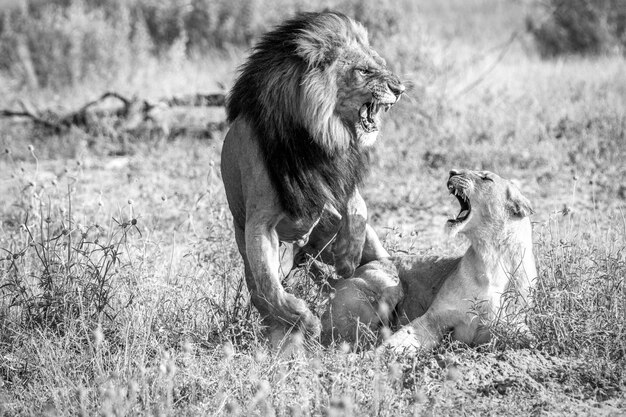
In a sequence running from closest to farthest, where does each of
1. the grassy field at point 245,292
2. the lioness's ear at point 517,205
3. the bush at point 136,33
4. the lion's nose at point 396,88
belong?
the grassy field at point 245,292
the lion's nose at point 396,88
the lioness's ear at point 517,205
the bush at point 136,33

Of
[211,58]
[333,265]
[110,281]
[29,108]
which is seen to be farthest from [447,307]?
[211,58]

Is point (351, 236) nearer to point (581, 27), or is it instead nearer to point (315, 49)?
point (315, 49)

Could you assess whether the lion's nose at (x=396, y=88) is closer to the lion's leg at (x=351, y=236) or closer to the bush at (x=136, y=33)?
the lion's leg at (x=351, y=236)

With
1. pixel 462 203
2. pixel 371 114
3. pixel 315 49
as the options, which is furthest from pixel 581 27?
pixel 315 49

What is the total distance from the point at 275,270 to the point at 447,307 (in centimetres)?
92

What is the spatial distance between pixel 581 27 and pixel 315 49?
456 inches

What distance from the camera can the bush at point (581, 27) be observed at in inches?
588

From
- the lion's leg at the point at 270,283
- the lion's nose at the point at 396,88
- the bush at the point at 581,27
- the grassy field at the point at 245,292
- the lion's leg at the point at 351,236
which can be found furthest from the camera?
the bush at the point at 581,27

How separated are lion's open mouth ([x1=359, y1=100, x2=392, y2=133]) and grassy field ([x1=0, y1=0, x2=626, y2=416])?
39 cm

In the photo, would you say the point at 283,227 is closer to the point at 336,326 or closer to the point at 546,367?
the point at 336,326

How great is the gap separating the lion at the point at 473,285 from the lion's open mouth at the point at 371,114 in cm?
53

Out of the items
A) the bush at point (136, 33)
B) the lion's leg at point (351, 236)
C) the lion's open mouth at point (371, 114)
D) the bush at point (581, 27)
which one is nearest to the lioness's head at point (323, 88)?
the lion's open mouth at point (371, 114)

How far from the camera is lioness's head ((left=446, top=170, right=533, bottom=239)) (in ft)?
16.5

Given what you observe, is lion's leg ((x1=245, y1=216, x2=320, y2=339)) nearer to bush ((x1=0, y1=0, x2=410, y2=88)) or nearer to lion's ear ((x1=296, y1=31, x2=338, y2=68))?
lion's ear ((x1=296, y1=31, x2=338, y2=68))
